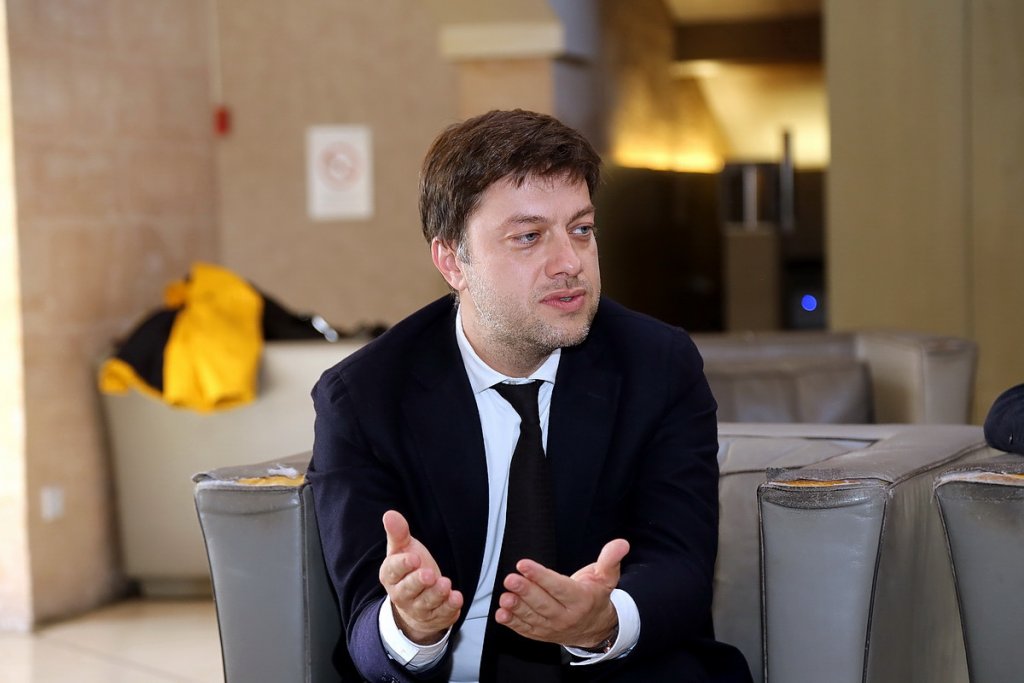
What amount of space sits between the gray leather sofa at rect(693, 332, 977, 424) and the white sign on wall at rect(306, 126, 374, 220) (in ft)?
9.20

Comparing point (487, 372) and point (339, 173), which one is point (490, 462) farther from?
point (339, 173)

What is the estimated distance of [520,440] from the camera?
5.81ft

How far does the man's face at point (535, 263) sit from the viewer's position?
174 centimetres

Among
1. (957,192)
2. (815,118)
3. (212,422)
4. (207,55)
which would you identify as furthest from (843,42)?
(815,118)

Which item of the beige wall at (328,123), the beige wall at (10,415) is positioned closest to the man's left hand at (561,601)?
the beige wall at (10,415)

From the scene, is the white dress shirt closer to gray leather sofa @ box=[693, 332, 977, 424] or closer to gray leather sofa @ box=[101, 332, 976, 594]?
gray leather sofa @ box=[693, 332, 977, 424]

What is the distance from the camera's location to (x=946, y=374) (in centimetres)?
310

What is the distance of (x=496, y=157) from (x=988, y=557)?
31.4 inches

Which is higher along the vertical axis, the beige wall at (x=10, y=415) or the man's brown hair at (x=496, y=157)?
the man's brown hair at (x=496, y=157)

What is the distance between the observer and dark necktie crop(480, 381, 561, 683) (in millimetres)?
1698

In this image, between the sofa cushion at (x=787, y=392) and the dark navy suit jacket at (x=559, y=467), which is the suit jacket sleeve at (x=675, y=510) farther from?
the sofa cushion at (x=787, y=392)

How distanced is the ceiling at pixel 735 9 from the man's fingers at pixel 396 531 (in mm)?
7407

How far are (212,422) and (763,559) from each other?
2.90 metres

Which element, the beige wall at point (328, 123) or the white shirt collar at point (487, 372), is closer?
the white shirt collar at point (487, 372)
